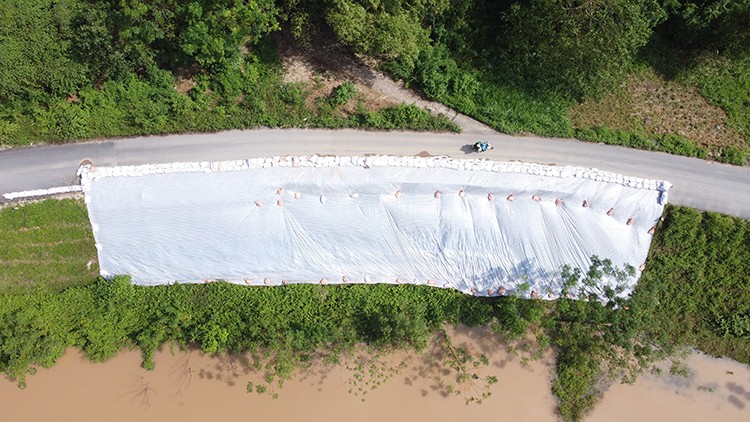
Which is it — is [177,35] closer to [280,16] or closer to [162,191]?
[280,16]

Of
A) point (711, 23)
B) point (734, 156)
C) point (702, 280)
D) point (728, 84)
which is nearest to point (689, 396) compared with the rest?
point (702, 280)

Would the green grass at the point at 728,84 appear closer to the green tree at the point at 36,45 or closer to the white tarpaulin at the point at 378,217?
the white tarpaulin at the point at 378,217

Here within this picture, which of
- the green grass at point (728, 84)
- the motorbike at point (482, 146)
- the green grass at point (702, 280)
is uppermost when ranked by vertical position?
the green grass at point (728, 84)

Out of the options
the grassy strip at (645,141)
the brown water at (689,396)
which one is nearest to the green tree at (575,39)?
the grassy strip at (645,141)

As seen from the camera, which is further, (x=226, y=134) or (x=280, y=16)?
(x=226, y=134)

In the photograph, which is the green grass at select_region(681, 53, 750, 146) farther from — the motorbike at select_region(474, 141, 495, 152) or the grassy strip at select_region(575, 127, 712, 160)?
the motorbike at select_region(474, 141, 495, 152)

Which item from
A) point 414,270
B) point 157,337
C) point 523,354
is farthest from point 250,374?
point 523,354
